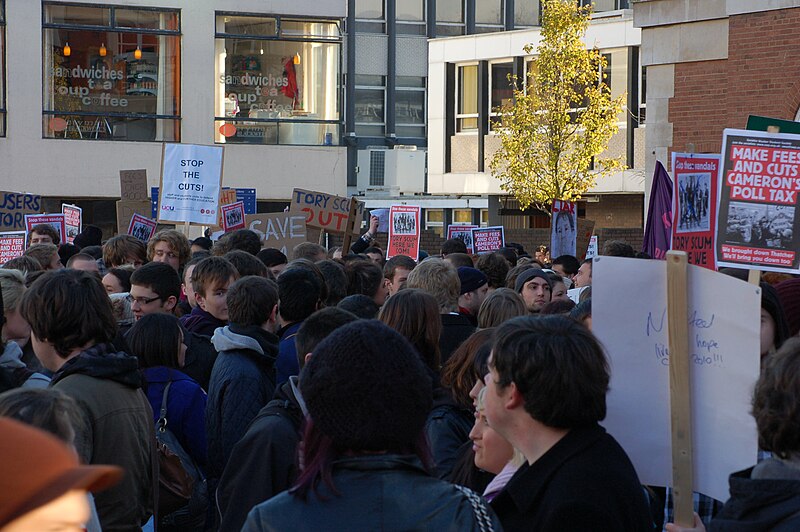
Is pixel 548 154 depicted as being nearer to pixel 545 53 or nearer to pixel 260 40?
pixel 545 53

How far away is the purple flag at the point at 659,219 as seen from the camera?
10.5m

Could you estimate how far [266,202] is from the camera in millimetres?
33250

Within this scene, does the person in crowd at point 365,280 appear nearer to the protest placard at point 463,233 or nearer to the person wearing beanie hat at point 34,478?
the person wearing beanie hat at point 34,478

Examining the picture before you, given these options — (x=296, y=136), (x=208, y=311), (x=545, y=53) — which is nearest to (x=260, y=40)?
(x=296, y=136)

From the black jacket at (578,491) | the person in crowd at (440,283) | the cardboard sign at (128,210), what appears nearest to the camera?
the black jacket at (578,491)

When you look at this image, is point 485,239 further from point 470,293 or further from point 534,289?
point 470,293

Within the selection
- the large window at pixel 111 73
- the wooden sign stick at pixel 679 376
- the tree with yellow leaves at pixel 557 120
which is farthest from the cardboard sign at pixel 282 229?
the tree with yellow leaves at pixel 557 120

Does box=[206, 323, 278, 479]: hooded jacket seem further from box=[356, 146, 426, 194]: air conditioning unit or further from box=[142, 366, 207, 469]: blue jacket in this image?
box=[356, 146, 426, 194]: air conditioning unit

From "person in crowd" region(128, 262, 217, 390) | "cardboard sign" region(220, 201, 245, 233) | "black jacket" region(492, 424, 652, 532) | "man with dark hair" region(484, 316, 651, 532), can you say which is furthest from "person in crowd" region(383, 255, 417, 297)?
"black jacket" region(492, 424, 652, 532)

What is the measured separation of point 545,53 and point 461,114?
31.8 feet

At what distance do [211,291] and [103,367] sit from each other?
2.76 metres

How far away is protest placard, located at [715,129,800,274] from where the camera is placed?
265 inches

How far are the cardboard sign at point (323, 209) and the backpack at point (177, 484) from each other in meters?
9.76

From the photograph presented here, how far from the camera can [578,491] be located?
2.92 m
